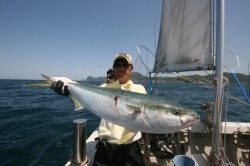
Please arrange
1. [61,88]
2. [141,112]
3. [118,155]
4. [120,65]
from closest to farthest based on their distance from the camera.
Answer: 1. [141,112]
2. [118,155]
3. [61,88]
4. [120,65]

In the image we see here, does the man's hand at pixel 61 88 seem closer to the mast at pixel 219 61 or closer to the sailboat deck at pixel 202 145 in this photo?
the sailboat deck at pixel 202 145

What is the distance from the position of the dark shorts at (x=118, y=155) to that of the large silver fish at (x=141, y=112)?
34.8 inches

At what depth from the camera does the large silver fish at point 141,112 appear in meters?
2.03

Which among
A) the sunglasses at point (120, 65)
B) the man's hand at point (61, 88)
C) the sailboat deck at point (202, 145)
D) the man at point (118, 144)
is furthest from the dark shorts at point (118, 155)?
the sunglasses at point (120, 65)

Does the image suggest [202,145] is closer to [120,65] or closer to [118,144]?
[118,144]

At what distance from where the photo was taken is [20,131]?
934cm

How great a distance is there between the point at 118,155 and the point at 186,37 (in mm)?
3906

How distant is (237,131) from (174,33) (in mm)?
3568

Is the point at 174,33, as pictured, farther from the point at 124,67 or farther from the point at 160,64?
the point at 124,67

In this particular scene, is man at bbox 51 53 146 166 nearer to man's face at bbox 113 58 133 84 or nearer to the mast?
man's face at bbox 113 58 133 84

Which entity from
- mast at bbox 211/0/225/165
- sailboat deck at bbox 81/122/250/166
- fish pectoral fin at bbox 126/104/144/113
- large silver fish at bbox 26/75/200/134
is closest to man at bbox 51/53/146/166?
large silver fish at bbox 26/75/200/134

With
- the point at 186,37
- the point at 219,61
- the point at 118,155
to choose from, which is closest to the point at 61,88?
the point at 118,155

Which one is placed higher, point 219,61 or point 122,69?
point 219,61

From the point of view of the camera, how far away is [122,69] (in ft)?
10.7
